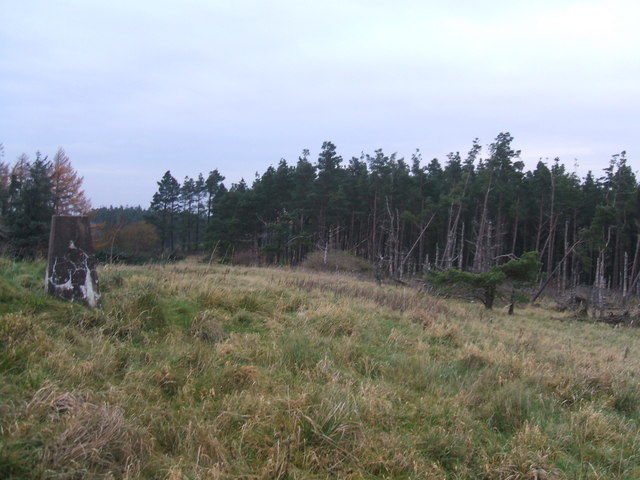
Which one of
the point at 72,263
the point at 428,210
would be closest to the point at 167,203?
the point at 428,210

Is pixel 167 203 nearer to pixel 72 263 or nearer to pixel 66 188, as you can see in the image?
pixel 66 188

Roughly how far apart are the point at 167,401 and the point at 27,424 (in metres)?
1.03

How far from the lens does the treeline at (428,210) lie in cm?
3853

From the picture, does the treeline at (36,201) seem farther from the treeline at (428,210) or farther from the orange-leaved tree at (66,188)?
the treeline at (428,210)

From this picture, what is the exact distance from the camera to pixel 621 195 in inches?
1522

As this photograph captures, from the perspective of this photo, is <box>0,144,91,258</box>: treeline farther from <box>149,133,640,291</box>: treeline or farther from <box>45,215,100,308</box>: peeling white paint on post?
<box>45,215,100,308</box>: peeling white paint on post

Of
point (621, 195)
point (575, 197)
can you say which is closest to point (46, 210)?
point (575, 197)

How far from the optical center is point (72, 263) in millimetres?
5508

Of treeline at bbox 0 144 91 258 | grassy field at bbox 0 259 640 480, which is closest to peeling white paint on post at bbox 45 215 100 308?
grassy field at bbox 0 259 640 480

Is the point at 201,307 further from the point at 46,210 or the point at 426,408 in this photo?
the point at 46,210

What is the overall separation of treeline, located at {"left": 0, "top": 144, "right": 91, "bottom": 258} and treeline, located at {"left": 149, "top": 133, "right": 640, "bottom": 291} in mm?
12174

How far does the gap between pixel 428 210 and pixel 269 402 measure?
38785mm

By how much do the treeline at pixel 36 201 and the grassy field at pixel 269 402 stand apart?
21644mm

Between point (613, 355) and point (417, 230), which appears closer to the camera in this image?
point (613, 355)
